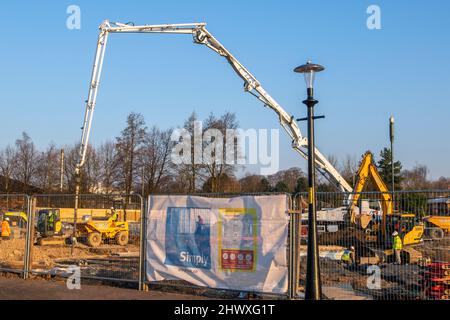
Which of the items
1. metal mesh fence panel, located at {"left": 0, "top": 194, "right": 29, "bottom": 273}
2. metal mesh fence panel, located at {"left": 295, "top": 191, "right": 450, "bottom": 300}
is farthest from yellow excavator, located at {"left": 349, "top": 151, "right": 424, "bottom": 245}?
Result: metal mesh fence panel, located at {"left": 0, "top": 194, "right": 29, "bottom": 273}

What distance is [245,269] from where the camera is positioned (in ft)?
35.3

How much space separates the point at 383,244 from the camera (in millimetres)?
13477

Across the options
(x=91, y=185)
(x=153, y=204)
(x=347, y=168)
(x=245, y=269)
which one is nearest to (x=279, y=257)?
(x=245, y=269)

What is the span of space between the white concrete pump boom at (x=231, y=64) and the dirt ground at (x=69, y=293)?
1794 cm

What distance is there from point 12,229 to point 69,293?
30.9 ft

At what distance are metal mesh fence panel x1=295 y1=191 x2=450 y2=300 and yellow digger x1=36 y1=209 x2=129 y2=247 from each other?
14.1 metres

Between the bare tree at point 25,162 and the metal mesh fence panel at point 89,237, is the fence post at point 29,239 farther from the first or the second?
the bare tree at point 25,162

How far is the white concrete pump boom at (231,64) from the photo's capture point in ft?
95.6

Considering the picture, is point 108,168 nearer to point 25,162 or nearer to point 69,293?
point 25,162

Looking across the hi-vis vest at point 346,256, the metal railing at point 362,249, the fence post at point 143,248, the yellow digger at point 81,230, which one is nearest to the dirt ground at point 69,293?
the fence post at point 143,248

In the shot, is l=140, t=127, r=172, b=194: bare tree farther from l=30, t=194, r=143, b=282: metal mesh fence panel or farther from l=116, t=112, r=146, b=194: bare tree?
l=30, t=194, r=143, b=282: metal mesh fence panel

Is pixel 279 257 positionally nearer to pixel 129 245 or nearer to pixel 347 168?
pixel 129 245
